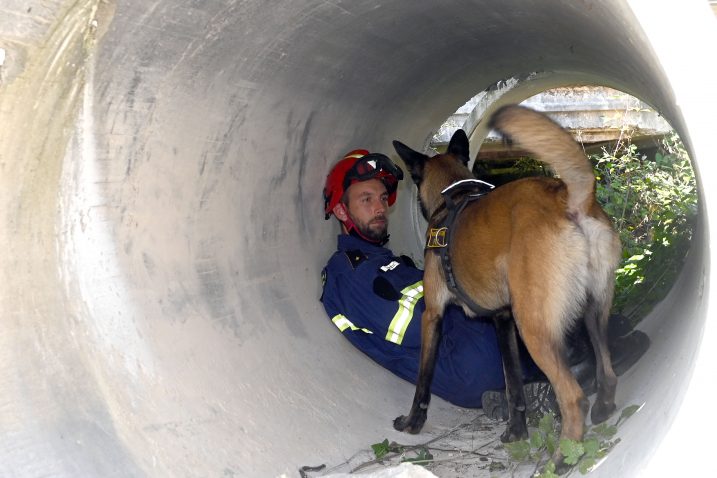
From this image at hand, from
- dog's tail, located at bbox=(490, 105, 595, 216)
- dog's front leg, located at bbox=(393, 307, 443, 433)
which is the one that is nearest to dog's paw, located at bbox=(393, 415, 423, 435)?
dog's front leg, located at bbox=(393, 307, 443, 433)

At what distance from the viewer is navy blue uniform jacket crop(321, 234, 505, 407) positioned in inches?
175

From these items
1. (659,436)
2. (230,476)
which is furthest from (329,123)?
(659,436)

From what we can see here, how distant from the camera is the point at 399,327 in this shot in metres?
4.53

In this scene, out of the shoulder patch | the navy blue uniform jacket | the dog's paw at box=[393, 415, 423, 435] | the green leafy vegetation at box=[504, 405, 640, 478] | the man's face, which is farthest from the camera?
the man's face

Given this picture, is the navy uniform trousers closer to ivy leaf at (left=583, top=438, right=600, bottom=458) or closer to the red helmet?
the red helmet

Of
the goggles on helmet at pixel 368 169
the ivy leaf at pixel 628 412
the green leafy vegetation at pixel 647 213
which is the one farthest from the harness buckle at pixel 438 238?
the green leafy vegetation at pixel 647 213

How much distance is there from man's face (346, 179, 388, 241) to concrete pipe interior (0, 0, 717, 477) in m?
0.27

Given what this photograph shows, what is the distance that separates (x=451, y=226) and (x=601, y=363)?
1.11 m

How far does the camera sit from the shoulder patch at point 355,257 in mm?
4637

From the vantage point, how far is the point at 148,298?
3.16 meters

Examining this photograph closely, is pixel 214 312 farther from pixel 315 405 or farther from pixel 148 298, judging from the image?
pixel 315 405

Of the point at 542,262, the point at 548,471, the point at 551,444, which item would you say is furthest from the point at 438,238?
the point at 548,471

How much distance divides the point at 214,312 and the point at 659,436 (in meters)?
2.14

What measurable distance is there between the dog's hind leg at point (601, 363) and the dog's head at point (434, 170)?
1.49 meters
